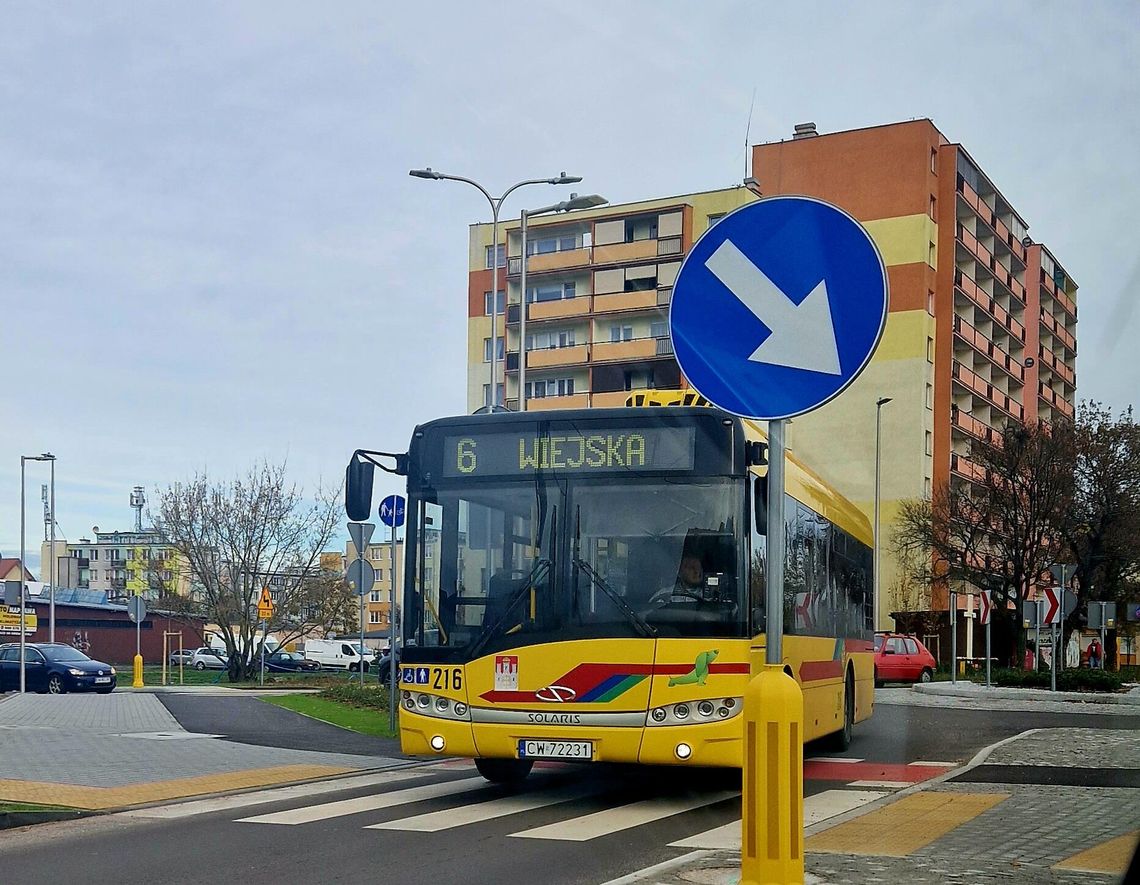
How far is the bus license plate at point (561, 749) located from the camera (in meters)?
11.0

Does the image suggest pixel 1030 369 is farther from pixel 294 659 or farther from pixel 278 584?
pixel 278 584

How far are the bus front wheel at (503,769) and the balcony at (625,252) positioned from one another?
5913 centimetres

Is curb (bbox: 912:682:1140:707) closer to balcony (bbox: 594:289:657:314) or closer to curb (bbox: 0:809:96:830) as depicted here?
curb (bbox: 0:809:96:830)

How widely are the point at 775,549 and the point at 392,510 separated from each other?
1543cm

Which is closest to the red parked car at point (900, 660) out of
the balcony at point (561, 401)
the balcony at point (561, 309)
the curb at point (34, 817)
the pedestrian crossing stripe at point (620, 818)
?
the balcony at point (561, 401)

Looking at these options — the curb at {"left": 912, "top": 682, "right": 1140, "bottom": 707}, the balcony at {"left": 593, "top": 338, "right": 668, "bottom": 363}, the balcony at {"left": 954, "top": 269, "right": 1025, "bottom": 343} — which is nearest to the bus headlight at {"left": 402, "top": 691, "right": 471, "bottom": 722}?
the curb at {"left": 912, "top": 682, "right": 1140, "bottom": 707}

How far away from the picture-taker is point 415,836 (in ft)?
31.9

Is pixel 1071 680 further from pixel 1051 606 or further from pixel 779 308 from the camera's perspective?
pixel 779 308

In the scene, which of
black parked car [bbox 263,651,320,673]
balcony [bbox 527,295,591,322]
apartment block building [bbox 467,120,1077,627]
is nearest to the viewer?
apartment block building [bbox 467,120,1077,627]

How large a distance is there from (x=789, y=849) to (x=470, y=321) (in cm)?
6890

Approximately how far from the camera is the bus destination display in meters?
11.3

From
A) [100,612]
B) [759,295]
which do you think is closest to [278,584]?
[100,612]

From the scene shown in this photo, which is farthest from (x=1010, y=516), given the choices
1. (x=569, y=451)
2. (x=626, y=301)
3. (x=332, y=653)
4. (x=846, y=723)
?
(x=332, y=653)

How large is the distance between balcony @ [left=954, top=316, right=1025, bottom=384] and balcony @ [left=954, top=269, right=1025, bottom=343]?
126cm
